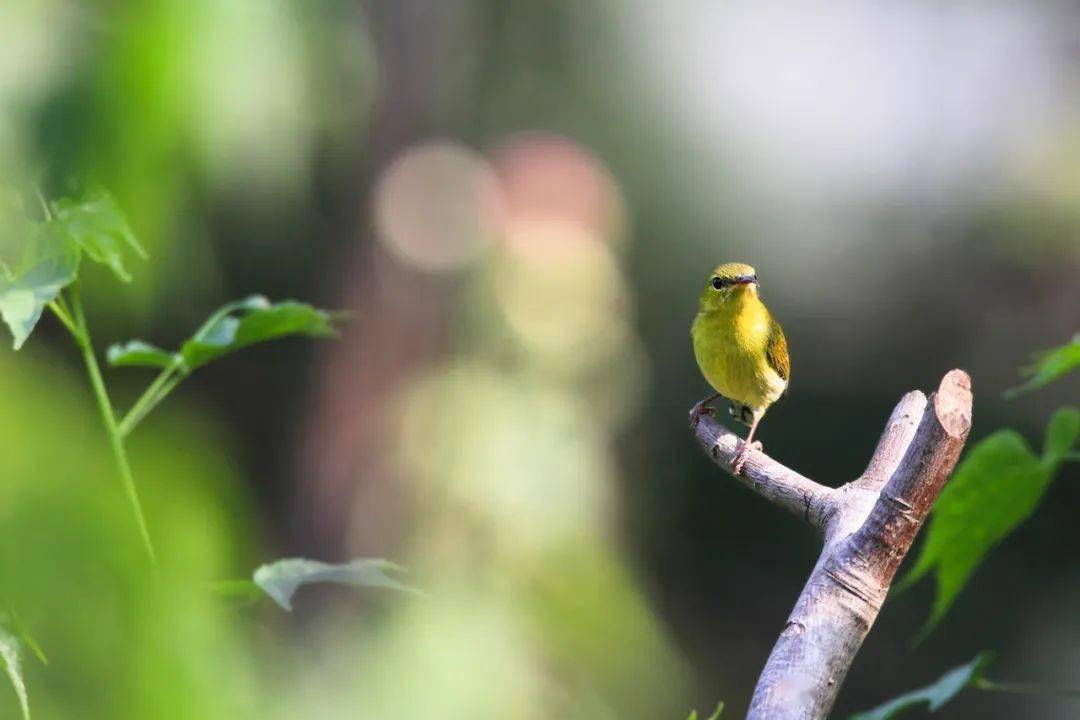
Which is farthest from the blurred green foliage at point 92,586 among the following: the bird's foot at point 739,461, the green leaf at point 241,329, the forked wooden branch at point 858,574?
the bird's foot at point 739,461

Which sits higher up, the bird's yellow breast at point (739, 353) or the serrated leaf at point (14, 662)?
the serrated leaf at point (14, 662)

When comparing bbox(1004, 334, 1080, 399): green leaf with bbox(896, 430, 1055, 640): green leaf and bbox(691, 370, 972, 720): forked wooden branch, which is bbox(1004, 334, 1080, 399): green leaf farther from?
bbox(691, 370, 972, 720): forked wooden branch

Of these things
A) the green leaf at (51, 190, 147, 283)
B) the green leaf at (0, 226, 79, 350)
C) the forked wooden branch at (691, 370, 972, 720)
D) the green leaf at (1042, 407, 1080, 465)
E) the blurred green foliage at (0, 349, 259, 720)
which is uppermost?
the blurred green foliage at (0, 349, 259, 720)

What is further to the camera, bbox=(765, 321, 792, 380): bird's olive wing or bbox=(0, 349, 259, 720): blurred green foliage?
bbox=(765, 321, 792, 380): bird's olive wing

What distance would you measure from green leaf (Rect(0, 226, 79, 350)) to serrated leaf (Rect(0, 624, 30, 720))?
23 cm

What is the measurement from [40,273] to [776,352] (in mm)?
1449

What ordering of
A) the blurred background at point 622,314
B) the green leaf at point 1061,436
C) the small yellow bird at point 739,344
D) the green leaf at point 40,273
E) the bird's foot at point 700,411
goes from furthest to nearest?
the blurred background at point 622,314 → the small yellow bird at point 739,344 → the bird's foot at point 700,411 → the green leaf at point 40,273 → the green leaf at point 1061,436

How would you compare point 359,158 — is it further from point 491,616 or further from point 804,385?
point 491,616

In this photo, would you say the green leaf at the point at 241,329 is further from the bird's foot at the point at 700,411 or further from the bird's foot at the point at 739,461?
the bird's foot at the point at 700,411

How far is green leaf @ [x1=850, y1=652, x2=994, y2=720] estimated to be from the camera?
26.3 inches

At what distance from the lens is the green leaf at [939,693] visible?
2.19 ft

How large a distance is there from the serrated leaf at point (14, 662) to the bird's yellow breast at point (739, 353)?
5.02 ft

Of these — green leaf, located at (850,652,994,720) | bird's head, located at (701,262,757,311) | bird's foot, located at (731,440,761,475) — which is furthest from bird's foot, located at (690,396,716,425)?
green leaf, located at (850,652,994,720)

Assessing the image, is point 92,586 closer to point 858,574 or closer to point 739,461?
point 858,574
